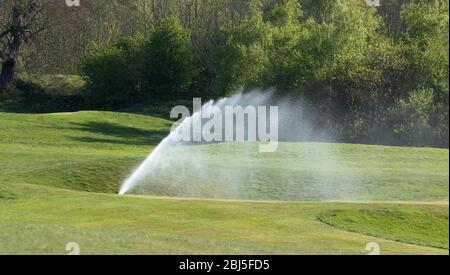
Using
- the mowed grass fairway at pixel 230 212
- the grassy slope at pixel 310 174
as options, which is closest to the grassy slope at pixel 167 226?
the mowed grass fairway at pixel 230 212

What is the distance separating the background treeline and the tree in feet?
11.7

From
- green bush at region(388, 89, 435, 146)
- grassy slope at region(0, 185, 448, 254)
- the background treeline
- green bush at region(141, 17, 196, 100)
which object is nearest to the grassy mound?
green bush at region(388, 89, 435, 146)

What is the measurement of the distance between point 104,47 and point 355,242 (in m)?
54.7

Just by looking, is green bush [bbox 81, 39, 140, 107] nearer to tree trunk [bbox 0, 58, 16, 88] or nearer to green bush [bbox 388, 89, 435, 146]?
tree trunk [bbox 0, 58, 16, 88]

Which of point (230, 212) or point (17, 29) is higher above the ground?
point (17, 29)

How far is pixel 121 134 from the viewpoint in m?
56.6

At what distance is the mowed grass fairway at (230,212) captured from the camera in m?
16.5

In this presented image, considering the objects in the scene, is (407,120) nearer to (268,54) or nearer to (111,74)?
(268,54)

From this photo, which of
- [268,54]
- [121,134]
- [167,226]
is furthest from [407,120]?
[268,54]

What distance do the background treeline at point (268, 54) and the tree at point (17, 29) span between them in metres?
3.56

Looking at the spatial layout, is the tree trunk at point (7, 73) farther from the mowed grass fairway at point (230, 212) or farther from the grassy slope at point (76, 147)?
the mowed grass fairway at point (230, 212)

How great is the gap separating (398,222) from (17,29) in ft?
181
